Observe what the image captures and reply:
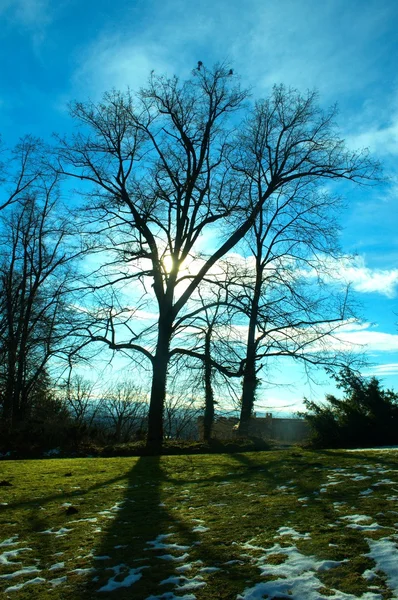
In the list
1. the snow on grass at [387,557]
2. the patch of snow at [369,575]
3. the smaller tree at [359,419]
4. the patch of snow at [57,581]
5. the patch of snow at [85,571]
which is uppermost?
the smaller tree at [359,419]

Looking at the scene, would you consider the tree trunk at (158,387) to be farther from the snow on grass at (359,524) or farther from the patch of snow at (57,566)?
the patch of snow at (57,566)

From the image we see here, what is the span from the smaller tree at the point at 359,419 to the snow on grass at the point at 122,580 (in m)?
11.3

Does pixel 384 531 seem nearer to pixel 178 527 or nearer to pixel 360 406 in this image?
pixel 178 527

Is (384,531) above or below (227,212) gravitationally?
below

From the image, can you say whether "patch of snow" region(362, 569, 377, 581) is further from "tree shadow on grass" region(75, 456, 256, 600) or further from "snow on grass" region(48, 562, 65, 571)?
"snow on grass" region(48, 562, 65, 571)

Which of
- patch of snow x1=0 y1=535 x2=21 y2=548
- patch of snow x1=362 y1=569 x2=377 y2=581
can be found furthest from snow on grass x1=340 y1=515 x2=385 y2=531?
patch of snow x1=0 y1=535 x2=21 y2=548

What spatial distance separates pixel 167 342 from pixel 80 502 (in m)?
9.36

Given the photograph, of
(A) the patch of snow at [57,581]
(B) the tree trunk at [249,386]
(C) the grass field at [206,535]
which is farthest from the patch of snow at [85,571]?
(B) the tree trunk at [249,386]

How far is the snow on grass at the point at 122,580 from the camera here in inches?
153

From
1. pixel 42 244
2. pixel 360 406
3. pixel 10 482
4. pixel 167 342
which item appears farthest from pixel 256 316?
pixel 42 244

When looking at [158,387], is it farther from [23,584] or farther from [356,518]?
[23,584]

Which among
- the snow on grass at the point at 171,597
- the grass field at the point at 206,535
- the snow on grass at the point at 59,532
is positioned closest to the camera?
the snow on grass at the point at 171,597

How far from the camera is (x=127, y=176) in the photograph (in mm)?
16953

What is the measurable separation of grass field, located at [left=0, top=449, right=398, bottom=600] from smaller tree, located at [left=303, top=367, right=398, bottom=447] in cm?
568
